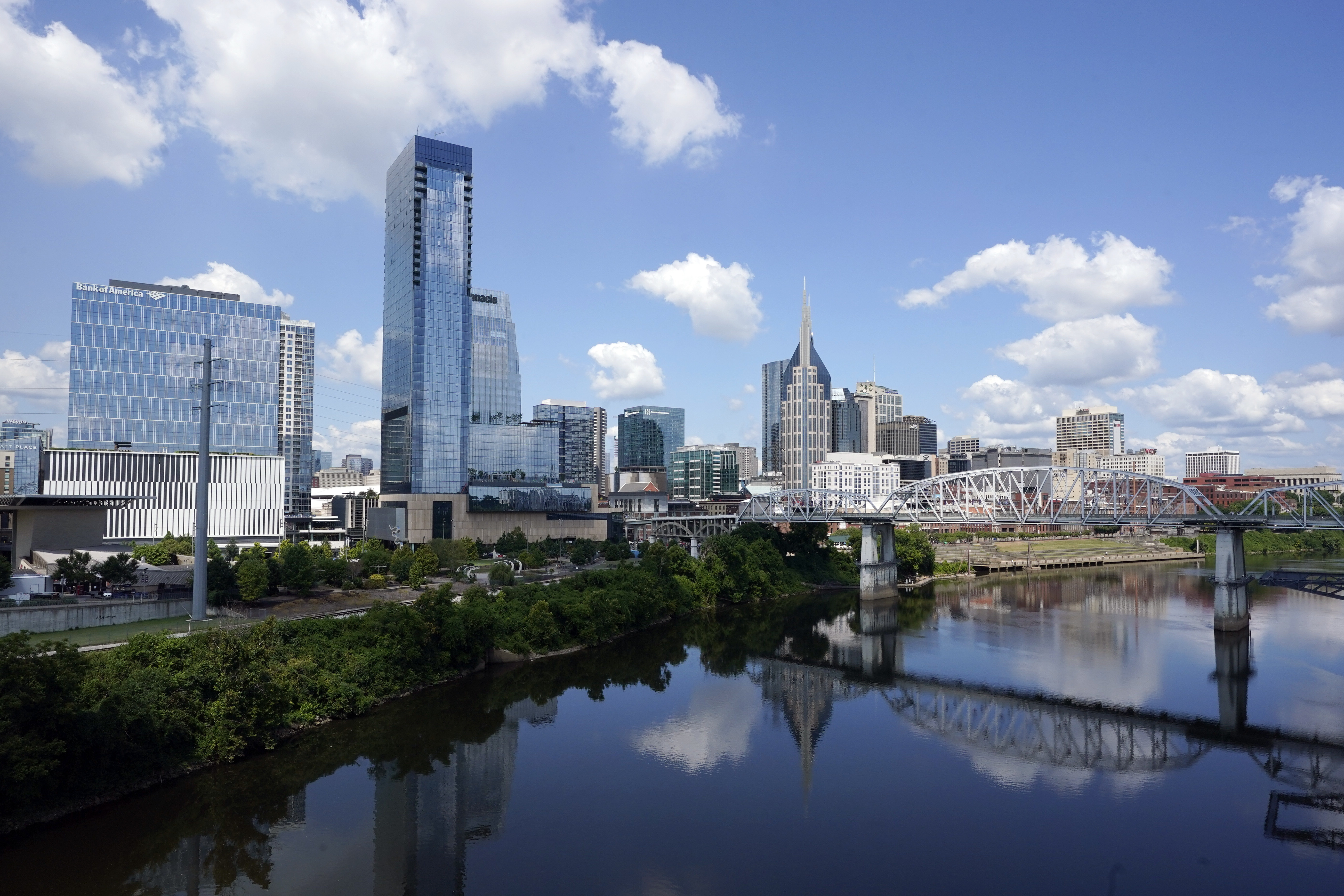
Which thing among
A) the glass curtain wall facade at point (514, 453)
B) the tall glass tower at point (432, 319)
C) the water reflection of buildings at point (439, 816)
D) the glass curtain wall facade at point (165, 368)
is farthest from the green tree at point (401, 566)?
the glass curtain wall facade at point (165, 368)

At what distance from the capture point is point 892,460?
650 feet

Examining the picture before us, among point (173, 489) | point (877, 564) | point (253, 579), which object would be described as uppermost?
point (173, 489)

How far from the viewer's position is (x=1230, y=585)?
2127 inches

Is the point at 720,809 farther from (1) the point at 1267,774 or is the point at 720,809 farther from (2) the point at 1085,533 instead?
(2) the point at 1085,533

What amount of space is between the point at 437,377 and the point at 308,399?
87.7 m

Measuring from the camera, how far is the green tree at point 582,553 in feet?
263

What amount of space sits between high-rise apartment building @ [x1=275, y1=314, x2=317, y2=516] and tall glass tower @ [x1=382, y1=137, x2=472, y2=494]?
7409 cm

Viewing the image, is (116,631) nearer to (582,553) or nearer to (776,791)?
(776,791)

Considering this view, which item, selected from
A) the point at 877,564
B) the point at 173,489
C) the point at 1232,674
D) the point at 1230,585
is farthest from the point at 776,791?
the point at 173,489

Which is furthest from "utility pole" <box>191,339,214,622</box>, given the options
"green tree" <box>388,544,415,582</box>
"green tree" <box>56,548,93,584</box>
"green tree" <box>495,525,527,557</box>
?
"green tree" <box>495,525,527,557</box>

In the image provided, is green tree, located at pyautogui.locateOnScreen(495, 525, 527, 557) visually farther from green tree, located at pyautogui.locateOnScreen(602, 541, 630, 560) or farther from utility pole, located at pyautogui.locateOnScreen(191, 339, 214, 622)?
utility pole, located at pyautogui.locateOnScreen(191, 339, 214, 622)

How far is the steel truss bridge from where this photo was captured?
2176 inches

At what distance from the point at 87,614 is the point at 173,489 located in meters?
48.9

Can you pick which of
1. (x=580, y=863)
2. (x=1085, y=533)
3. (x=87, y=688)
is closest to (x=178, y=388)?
(x=87, y=688)
